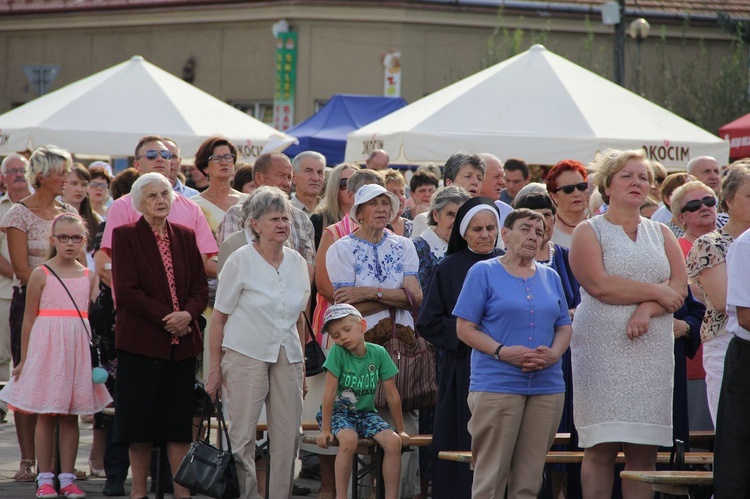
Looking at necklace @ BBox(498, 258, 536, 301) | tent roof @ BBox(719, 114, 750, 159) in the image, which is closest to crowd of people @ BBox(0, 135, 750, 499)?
necklace @ BBox(498, 258, 536, 301)

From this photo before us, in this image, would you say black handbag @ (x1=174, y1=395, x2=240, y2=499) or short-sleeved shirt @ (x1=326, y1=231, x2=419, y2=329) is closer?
black handbag @ (x1=174, y1=395, x2=240, y2=499)

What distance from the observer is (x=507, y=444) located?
6.83 m

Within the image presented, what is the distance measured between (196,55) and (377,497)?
21189 millimetres

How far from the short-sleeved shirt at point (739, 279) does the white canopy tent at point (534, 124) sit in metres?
5.90

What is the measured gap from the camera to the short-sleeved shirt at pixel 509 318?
685 centimetres

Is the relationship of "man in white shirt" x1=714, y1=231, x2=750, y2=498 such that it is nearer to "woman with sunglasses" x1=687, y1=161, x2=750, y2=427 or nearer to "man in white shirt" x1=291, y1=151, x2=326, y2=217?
"woman with sunglasses" x1=687, y1=161, x2=750, y2=427

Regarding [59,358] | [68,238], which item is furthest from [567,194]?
[59,358]

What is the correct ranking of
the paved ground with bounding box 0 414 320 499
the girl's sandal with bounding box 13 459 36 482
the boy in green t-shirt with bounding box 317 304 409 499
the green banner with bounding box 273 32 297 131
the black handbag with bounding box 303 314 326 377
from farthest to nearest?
the green banner with bounding box 273 32 297 131 < the girl's sandal with bounding box 13 459 36 482 < the paved ground with bounding box 0 414 320 499 < the black handbag with bounding box 303 314 326 377 < the boy in green t-shirt with bounding box 317 304 409 499

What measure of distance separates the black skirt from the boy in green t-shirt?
2.97 ft

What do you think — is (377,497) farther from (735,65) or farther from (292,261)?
(735,65)

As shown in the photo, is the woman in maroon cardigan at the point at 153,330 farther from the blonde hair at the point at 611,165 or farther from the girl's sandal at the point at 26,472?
the blonde hair at the point at 611,165

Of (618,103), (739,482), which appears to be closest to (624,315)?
(739,482)

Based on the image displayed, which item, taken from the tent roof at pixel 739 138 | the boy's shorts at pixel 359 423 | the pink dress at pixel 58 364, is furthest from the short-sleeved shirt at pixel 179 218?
the tent roof at pixel 739 138

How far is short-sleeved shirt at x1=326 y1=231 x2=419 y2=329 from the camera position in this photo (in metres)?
8.20
